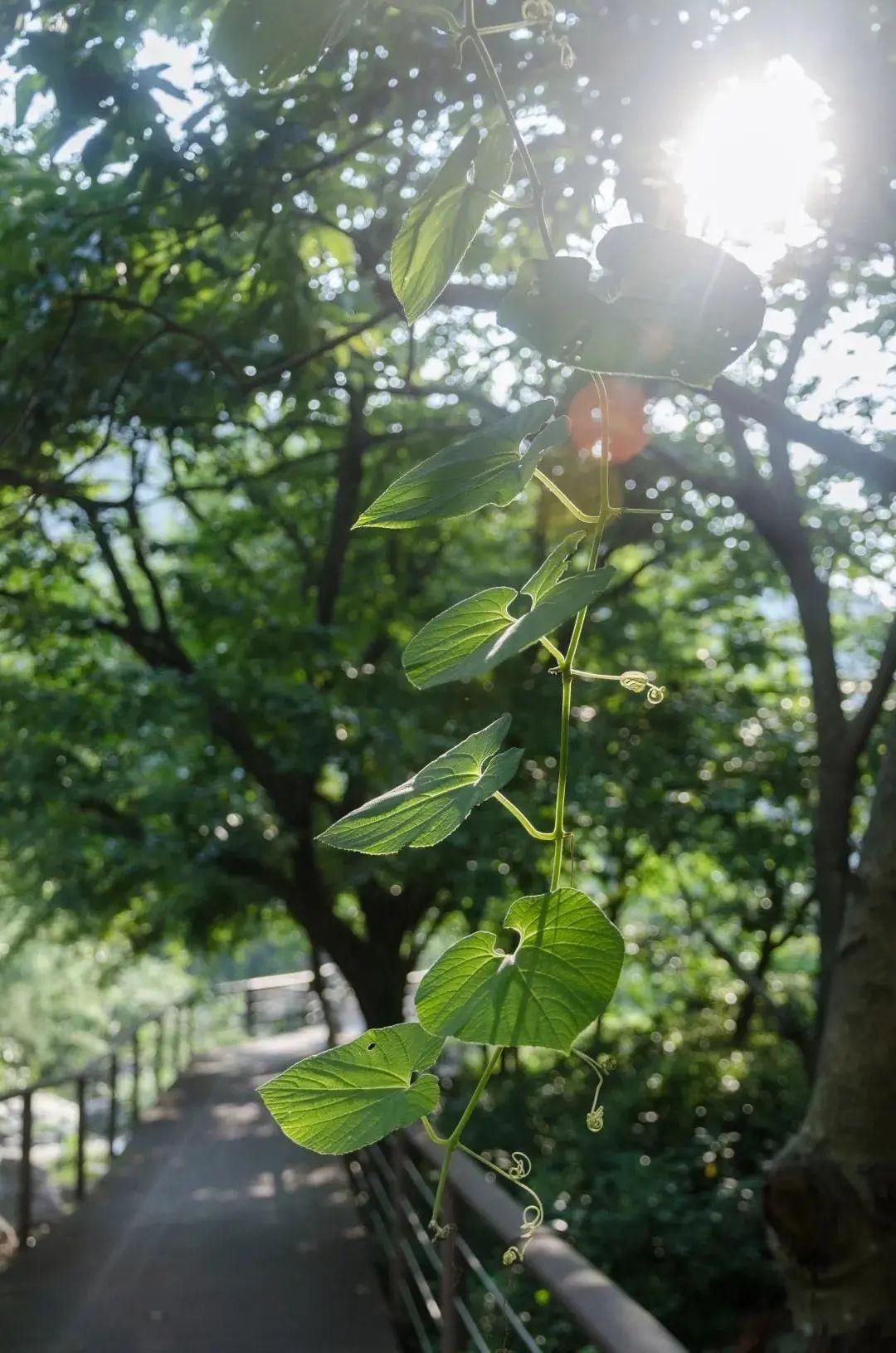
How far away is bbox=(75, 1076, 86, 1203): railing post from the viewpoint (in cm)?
759

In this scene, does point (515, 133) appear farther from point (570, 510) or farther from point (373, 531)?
point (373, 531)

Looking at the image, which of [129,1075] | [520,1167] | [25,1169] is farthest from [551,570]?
[129,1075]

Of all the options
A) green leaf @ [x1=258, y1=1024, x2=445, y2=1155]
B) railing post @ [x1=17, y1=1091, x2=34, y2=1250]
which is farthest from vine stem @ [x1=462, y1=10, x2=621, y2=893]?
railing post @ [x1=17, y1=1091, x2=34, y2=1250]

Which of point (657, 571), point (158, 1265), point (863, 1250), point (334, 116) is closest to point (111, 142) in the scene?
point (334, 116)

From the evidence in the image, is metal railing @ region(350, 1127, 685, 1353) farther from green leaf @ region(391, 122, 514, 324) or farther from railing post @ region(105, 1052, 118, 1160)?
railing post @ region(105, 1052, 118, 1160)

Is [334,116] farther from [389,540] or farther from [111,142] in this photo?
[389,540]

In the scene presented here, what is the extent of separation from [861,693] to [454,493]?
24.3ft

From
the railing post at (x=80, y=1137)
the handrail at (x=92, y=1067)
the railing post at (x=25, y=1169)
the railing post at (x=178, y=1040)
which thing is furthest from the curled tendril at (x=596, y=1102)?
the railing post at (x=178, y=1040)

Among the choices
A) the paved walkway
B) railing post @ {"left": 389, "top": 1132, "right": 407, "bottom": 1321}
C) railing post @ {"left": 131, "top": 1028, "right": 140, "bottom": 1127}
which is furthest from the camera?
railing post @ {"left": 131, "top": 1028, "right": 140, "bottom": 1127}

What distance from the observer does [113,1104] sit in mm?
9016

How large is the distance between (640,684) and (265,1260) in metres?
6.31

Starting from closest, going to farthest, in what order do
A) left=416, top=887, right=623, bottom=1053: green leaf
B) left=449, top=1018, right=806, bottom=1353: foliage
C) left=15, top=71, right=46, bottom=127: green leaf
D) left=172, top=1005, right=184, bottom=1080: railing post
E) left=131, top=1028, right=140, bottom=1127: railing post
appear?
1. left=416, top=887, right=623, bottom=1053: green leaf
2. left=15, top=71, right=46, bottom=127: green leaf
3. left=449, top=1018, right=806, bottom=1353: foliage
4. left=131, top=1028, right=140, bottom=1127: railing post
5. left=172, top=1005, right=184, bottom=1080: railing post

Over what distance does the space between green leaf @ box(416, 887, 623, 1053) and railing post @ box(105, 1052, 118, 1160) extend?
8.67m

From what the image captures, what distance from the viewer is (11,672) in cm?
793
